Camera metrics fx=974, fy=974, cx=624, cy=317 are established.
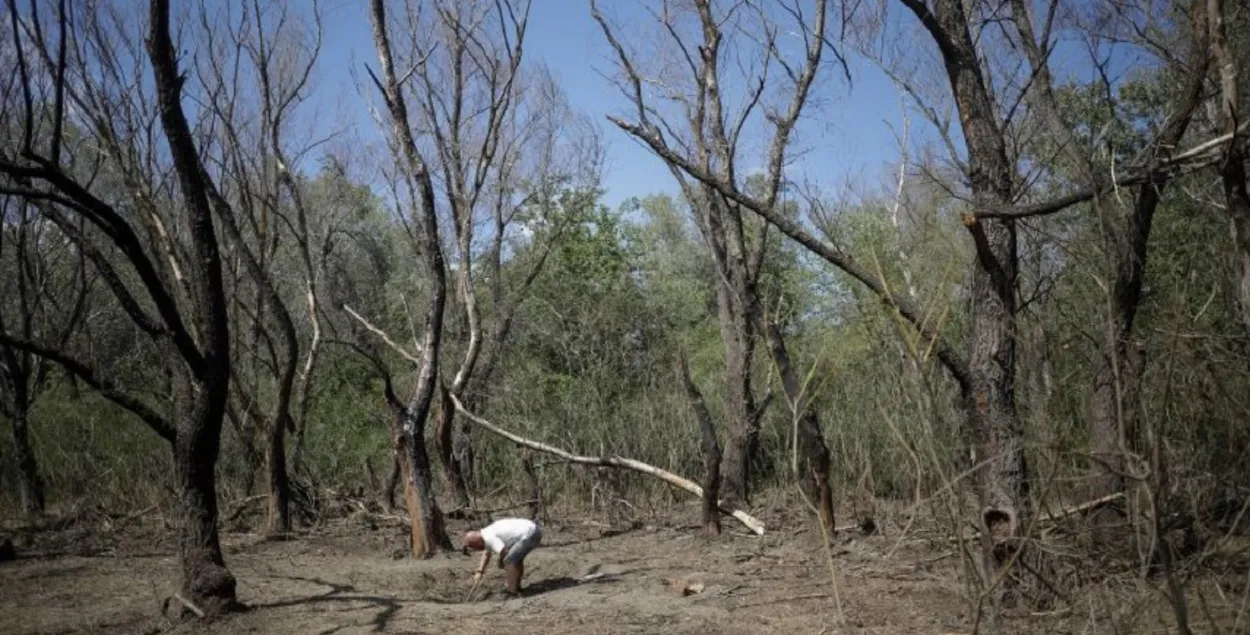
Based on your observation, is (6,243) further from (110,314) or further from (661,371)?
(661,371)

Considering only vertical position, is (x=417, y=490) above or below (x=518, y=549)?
above

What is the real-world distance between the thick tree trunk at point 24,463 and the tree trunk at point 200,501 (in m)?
8.25

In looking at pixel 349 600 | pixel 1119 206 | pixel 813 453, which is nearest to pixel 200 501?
pixel 349 600

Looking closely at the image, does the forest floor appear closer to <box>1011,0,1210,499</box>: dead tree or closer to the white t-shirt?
the white t-shirt

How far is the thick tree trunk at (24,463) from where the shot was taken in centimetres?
1365

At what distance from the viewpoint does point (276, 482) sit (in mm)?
11969

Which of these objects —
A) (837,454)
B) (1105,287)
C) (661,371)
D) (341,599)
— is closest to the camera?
(1105,287)

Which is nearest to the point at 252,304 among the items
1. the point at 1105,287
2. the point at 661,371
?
the point at 661,371

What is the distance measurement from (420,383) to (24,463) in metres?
7.29

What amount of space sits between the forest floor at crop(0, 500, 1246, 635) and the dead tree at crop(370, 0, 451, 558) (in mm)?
437

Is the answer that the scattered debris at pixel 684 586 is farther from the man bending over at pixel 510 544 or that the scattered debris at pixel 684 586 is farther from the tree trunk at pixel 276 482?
the tree trunk at pixel 276 482

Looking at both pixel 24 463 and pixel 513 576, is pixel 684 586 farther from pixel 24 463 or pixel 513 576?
pixel 24 463

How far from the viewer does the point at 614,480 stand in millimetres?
12648

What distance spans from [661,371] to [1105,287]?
13033 mm
